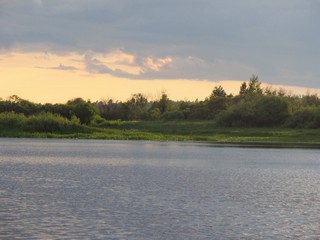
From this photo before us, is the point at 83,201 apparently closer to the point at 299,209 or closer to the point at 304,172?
the point at 299,209

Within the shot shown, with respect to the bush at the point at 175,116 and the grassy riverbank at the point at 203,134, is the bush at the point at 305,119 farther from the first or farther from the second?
the bush at the point at 175,116

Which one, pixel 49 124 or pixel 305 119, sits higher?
pixel 305 119

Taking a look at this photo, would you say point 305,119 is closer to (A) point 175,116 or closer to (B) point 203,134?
(B) point 203,134

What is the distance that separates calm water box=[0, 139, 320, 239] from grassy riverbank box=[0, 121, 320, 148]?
231ft

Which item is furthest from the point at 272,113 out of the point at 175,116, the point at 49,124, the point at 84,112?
the point at 49,124

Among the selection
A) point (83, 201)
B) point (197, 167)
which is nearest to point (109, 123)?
point (197, 167)

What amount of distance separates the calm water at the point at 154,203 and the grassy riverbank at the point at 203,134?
231ft

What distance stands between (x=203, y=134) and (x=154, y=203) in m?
106

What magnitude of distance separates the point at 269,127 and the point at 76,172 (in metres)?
106

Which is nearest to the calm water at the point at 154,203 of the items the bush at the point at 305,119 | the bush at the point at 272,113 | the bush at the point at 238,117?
the bush at the point at 305,119

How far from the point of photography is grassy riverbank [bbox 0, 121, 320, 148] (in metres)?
123

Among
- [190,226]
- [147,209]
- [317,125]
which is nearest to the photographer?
[190,226]

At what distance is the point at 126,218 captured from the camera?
26.1 meters

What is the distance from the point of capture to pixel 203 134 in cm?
13612
